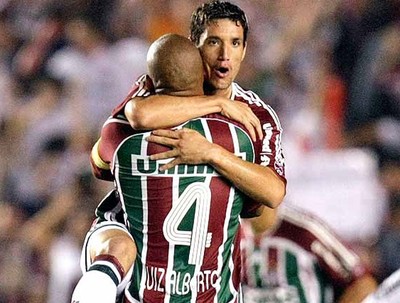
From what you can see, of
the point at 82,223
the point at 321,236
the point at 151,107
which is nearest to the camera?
the point at 151,107

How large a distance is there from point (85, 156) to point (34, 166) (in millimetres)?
302

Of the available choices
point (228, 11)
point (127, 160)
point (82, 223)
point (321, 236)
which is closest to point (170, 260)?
point (127, 160)

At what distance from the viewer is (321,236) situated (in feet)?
15.3

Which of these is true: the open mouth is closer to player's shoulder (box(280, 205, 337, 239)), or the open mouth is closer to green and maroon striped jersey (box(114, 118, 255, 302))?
green and maroon striped jersey (box(114, 118, 255, 302))

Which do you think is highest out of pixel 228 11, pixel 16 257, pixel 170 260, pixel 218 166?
pixel 228 11

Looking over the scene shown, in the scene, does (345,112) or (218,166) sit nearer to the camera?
(218,166)

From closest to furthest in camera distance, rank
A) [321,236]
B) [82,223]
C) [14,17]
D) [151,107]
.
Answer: [151,107] < [321,236] < [82,223] < [14,17]

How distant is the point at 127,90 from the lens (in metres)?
6.62

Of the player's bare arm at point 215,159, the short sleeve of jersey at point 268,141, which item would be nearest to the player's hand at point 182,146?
the player's bare arm at point 215,159

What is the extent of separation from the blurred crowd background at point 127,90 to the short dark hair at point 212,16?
3.11 m

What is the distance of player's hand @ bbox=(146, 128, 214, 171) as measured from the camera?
3.31 m

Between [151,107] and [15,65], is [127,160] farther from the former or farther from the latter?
[15,65]

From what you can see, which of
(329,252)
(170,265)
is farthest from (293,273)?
(170,265)

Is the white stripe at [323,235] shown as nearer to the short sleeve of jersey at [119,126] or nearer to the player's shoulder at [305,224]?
the player's shoulder at [305,224]
